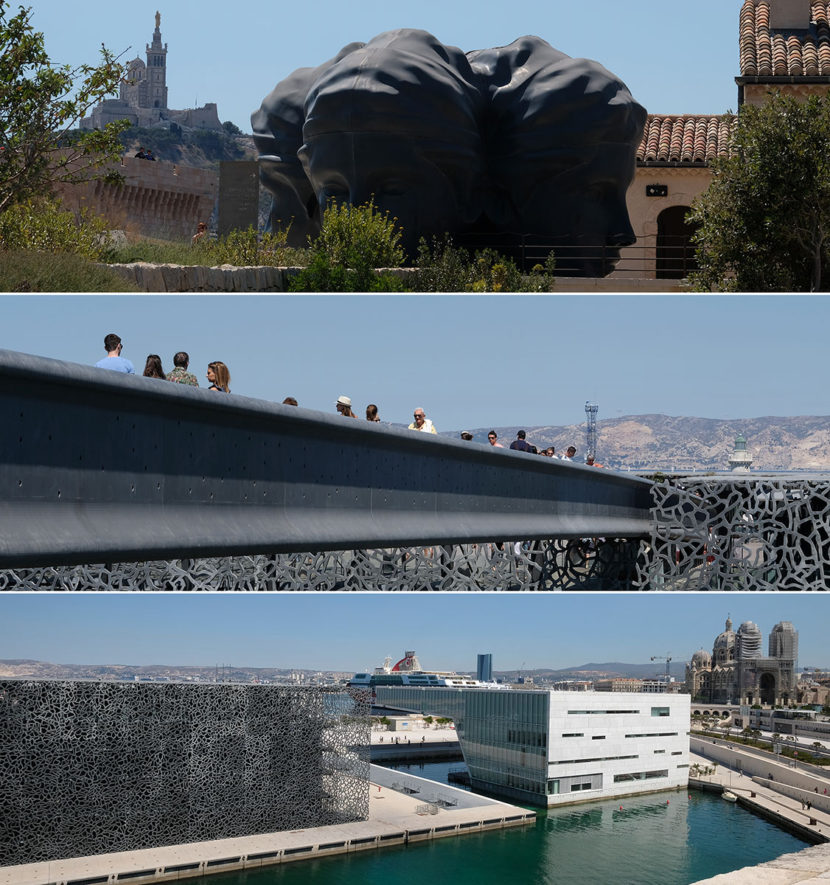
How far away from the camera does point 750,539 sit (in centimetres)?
1673

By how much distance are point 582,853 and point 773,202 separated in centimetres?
2129

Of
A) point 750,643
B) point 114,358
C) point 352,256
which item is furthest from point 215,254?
point 750,643

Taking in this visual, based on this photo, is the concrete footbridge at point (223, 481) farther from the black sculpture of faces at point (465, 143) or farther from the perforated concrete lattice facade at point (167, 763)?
the perforated concrete lattice facade at point (167, 763)

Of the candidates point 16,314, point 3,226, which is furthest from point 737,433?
point 3,226

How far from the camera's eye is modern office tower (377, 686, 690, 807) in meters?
43.2

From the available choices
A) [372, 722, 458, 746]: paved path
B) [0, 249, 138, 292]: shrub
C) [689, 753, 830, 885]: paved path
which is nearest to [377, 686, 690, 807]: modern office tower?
[689, 753, 830, 885]: paved path

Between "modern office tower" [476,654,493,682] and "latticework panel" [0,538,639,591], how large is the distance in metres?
78.1

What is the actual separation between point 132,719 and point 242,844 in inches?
196

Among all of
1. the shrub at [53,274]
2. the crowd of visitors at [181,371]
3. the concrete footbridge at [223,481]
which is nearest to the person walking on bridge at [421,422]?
the crowd of visitors at [181,371]

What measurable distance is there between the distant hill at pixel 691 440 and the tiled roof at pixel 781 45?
18669 mm

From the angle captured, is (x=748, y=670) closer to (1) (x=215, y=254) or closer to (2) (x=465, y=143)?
(2) (x=465, y=143)

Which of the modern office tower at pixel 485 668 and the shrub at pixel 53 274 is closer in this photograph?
the shrub at pixel 53 274

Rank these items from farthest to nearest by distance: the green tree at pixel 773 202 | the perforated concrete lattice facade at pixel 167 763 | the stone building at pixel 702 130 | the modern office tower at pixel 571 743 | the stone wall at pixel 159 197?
the stone wall at pixel 159 197 < the modern office tower at pixel 571 743 < the stone building at pixel 702 130 < the perforated concrete lattice facade at pixel 167 763 < the green tree at pixel 773 202

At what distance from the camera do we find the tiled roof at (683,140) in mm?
38594
